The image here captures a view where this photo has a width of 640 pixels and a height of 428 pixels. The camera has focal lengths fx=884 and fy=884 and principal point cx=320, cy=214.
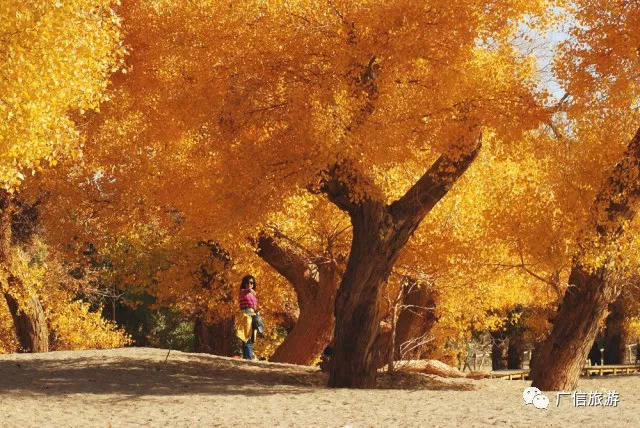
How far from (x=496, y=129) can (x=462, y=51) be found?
1.37 meters

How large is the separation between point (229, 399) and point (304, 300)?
8959mm

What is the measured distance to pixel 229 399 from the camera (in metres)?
13.0

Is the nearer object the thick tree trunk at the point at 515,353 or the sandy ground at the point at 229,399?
the sandy ground at the point at 229,399

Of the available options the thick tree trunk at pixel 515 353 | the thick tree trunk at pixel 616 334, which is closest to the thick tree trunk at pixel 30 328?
the thick tree trunk at pixel 616 334

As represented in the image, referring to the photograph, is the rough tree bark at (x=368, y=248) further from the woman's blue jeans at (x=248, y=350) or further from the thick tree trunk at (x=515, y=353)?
the thick tree trunk at (x=515, y=353)

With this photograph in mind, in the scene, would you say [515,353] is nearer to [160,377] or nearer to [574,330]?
[574,330]

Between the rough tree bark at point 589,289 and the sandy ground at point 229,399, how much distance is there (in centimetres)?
95

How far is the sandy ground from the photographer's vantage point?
1084 centimetres

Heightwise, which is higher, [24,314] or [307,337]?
[24,314]

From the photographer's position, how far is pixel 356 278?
49.5 ft

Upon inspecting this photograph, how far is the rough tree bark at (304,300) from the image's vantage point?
70.3ft

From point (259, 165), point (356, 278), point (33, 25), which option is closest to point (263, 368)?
point (356, 278)

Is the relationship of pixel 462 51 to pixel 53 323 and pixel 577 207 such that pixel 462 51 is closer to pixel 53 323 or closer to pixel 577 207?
pixel 577 207

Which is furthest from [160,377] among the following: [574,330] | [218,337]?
[218,337]
